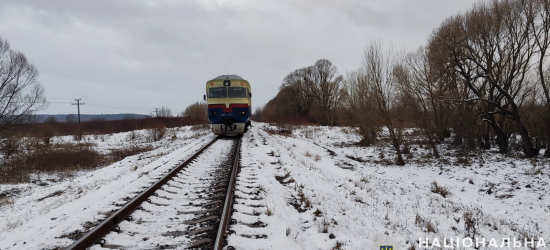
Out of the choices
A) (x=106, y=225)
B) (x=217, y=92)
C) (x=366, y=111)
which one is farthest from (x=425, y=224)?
(x=217, y=92)

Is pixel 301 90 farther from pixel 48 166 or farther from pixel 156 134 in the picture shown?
pixel 48 166

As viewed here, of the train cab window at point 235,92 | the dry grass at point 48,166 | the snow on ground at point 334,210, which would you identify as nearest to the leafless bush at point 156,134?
the dry grass at point 48,166

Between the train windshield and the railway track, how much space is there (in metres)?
9.85

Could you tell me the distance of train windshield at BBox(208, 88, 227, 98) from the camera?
15148 millimetres

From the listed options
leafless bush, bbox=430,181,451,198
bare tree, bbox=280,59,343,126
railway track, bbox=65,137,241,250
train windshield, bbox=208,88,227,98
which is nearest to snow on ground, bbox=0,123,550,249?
leafless bush, bbox=430,181,451,198

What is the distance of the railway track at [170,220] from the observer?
117 inches

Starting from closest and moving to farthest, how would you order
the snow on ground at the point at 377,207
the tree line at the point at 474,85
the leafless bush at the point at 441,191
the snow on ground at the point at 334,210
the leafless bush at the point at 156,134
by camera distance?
the snow on ground at the point at 334,210
the snow on ground at the point at 377,207
the leafless bush at the point at 441,191
the tree line at the point at 474,85
the leafless bush at the point at 156,134

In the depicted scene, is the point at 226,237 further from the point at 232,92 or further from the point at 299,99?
the point at 299,99

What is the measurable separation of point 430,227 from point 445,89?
12.3 m

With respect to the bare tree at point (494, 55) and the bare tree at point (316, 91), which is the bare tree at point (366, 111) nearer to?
the bare tree at point (494, 55)

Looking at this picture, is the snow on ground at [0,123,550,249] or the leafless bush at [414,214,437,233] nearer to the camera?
the snow on ground at [0,123,550,249]

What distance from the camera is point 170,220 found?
3660 mm

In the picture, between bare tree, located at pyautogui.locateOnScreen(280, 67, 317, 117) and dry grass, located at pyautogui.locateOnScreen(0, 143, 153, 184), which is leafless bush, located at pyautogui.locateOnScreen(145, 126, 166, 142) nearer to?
dry grass, located at pyautogui.locateOnScreen(0, 143, 153, 184)

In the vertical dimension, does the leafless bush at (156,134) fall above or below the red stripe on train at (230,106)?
below
